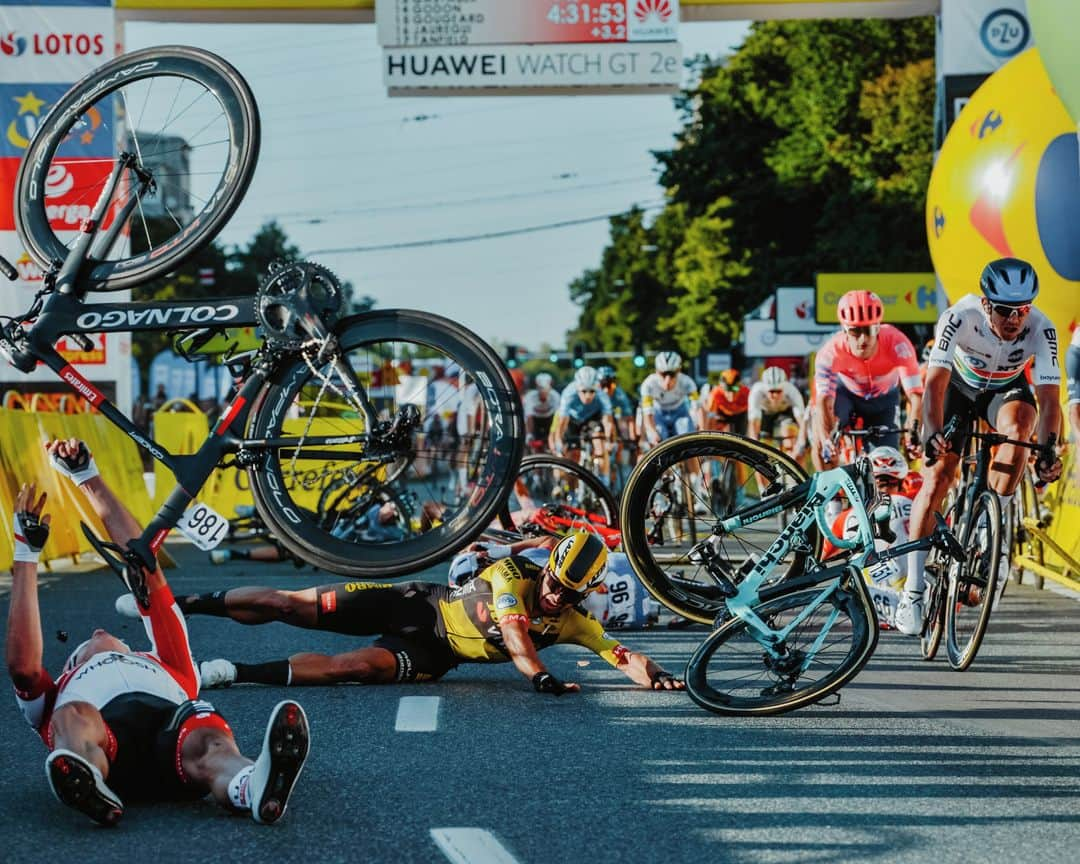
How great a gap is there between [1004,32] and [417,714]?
14.9m

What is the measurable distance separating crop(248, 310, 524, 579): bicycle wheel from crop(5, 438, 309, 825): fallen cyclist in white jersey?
0.64m

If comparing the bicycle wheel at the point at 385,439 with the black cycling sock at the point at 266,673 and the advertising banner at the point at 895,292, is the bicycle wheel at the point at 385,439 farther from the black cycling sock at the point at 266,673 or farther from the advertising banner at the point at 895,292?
the advertising banner at the point at 895,292

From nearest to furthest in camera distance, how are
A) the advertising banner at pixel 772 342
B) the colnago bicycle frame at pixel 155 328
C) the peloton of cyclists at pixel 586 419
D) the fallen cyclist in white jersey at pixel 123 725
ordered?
1. the fallen cyclist in white jersey at pixel 123 725
2. the colnago bicycle frame at pixel 155 328
3. the peloton of cyclists at pixel 586 419
4. the advertising banner at pixel 772 342

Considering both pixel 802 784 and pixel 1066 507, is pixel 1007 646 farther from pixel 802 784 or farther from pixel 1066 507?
pixel 802 784

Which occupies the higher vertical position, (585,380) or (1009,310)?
(1009,310)

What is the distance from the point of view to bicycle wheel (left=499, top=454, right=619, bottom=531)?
12.6 meters

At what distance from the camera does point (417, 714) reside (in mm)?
7578

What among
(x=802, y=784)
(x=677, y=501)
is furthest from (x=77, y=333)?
(x=677, y=501)

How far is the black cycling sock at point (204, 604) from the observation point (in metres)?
8.17

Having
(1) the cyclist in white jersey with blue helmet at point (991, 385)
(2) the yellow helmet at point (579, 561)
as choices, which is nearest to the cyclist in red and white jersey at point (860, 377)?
(1) the cyclist in white jersey with blue helmet at point (991, 385)

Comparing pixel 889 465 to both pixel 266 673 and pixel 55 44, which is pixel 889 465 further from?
pixel 55 44

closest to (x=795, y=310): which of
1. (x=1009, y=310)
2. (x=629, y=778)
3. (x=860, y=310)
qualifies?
(x=860, y=310)

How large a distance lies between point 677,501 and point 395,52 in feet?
38.0

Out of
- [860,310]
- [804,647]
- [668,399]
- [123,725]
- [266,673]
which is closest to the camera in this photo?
[123,725]
